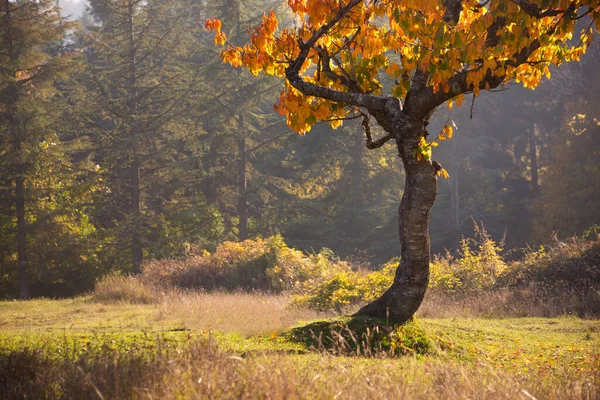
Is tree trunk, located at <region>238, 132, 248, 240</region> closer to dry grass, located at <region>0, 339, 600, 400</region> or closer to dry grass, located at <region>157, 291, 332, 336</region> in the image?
dry grass, located at <region>157, 291, 332, 336</region>

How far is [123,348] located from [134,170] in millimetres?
22647

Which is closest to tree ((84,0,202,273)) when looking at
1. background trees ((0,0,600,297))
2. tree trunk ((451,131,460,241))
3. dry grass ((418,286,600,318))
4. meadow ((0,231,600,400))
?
background trees ((0,0,600,297))

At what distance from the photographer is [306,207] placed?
3297 cm

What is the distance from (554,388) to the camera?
186 inches

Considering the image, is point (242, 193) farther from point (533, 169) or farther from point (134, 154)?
point (533, 169)

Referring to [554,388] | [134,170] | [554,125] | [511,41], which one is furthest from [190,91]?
[554,388]

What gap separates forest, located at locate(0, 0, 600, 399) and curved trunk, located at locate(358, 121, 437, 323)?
3cm

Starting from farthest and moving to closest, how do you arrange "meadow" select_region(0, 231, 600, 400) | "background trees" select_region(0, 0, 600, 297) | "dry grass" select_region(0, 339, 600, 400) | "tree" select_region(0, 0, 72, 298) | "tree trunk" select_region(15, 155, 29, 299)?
"background trees" select_region(0, 0, 600, 297), "tree trunk" select_region(15, 155, 29, 299), "tree" select_region(0, 0, 72, 298), "meadow" select_region(0, 231, 600, 400), "dry grass" select_region(0, 339, 600, 400)

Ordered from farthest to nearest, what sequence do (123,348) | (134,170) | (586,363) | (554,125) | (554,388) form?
(554,125), (134,170), (586,363), (123,348), (554,388)

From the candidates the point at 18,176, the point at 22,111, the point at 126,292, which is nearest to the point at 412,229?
the point at 126,292

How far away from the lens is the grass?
4.17 meters

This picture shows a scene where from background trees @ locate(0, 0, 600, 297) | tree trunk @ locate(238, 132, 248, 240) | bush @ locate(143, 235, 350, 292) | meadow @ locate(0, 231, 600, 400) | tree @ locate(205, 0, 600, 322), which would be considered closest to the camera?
meadow @ locate(0, 231, 600, 400)

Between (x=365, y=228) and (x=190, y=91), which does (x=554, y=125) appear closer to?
(x=365, y=228)

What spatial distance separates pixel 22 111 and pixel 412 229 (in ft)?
66.6
